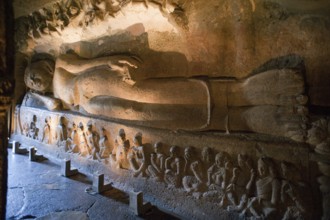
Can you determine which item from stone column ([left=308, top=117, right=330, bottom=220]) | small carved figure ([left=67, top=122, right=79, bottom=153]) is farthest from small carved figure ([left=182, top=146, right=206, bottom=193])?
small carved figure ([left=67, top=122, right=79, bottom=153])

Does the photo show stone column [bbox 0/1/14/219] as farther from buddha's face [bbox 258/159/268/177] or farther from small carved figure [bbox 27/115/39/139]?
small carved figure [bbox 27/115/39/139]

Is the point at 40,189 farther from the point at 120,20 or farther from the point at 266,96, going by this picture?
the point at 266,96

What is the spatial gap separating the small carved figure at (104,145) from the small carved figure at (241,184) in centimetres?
182

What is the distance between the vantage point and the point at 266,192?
2186mm

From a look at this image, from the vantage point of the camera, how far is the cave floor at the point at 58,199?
2676mm

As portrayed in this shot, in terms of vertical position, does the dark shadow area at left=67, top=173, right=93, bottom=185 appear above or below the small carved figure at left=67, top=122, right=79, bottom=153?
below

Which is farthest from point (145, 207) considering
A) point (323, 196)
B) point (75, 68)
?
point (75, 68)

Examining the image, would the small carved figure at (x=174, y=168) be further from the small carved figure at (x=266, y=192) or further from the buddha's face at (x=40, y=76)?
the buddha's face at (x=40, y=76)

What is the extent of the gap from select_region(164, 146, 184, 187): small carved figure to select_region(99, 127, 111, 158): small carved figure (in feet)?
3.59

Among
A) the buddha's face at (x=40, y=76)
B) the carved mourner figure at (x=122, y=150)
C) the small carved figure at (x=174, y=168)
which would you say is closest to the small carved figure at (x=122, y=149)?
the carved mourner figure at (x=122, y=150)

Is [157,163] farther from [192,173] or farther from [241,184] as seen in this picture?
[241,184]

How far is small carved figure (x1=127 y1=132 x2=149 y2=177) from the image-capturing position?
9.91 ft

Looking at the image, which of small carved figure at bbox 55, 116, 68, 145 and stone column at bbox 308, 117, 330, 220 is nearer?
stone column at bbox 308, 117, 330, 220

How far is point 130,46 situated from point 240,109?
1911 mm
